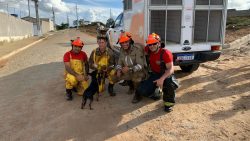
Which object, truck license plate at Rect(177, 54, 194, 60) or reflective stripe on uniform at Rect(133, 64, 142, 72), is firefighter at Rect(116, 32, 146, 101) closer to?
reflective stripe on uniform at Rect(133, 64, 142, 72)

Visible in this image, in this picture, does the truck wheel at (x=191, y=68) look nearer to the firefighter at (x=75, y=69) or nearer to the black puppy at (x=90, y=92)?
the black puppy at (x=90, y=92)

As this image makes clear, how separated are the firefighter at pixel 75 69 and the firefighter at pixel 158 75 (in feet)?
4.45

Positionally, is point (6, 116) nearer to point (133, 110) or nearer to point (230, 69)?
point (133, 110)

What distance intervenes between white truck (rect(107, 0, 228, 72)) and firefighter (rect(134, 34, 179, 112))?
4.43 feet

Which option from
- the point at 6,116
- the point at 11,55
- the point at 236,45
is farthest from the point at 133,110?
the point at 11,55

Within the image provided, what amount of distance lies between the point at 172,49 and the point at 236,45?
26.6ft

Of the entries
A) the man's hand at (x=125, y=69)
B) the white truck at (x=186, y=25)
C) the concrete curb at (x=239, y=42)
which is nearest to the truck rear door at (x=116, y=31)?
the white truck at (x=186, y=25)

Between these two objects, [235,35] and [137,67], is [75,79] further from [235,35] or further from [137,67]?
[235,35]

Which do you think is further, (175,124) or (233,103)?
(233,103)

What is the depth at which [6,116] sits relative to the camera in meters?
5.34

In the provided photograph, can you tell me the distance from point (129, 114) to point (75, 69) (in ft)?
5.97

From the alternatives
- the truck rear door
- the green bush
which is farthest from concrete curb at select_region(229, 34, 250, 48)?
the green bush

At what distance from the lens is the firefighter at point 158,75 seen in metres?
5.23

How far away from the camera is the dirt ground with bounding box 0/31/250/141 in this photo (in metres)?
4.41
